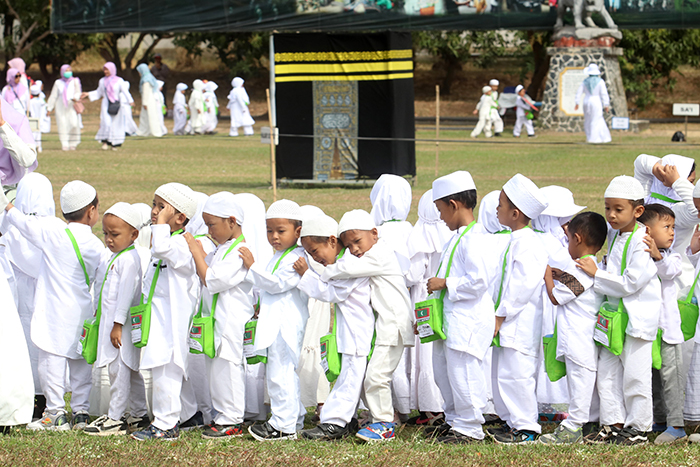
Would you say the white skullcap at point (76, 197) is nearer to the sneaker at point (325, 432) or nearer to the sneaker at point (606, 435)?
the sneaker at point (325, 432)

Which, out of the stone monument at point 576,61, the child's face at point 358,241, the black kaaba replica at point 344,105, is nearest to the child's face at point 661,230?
the child's face at point 358,241

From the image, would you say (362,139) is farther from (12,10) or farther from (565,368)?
(12,10)

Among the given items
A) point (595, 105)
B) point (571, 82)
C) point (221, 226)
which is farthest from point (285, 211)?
point (571, 82)

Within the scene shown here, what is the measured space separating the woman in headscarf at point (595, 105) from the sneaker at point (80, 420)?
20032 millimetres

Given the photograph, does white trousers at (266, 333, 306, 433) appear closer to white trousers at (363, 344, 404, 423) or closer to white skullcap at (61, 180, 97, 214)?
white trousers at (363, 344, 404, 423)

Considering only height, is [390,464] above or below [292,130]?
below

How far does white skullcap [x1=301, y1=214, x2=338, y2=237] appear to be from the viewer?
4180 millimetres

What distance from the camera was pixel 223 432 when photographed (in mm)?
4262

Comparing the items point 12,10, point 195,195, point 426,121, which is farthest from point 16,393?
point 12,10

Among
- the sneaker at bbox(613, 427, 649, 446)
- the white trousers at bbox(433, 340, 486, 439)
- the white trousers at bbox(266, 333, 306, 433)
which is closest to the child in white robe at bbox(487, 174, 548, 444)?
the white trousers at bbox(433, 340, 486, 439)

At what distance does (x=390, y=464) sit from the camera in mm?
3744

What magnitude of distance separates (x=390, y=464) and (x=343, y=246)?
3.59 feet

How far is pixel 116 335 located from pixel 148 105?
20411 mm

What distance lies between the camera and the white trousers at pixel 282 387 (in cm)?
421
